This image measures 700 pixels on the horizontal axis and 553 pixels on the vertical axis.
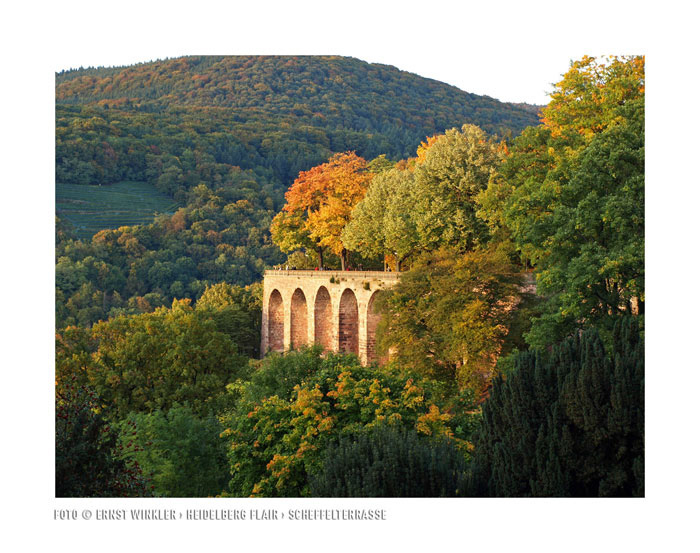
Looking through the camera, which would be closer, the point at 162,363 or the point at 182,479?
the point at 182,479

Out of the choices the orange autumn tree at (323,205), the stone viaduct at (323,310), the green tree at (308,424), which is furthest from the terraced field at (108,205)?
the green tree at (308,424)

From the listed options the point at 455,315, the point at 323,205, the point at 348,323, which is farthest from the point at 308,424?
the point at 323,205

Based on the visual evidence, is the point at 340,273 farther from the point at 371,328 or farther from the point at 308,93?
the point at 308,93

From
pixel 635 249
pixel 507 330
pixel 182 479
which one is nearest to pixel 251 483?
pixel 182 479

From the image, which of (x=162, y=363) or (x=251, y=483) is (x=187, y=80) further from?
(x=251, y=483)

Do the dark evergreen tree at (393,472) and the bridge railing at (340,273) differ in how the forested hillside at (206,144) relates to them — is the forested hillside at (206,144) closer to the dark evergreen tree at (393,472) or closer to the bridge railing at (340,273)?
the bridge railing at (340,273)
